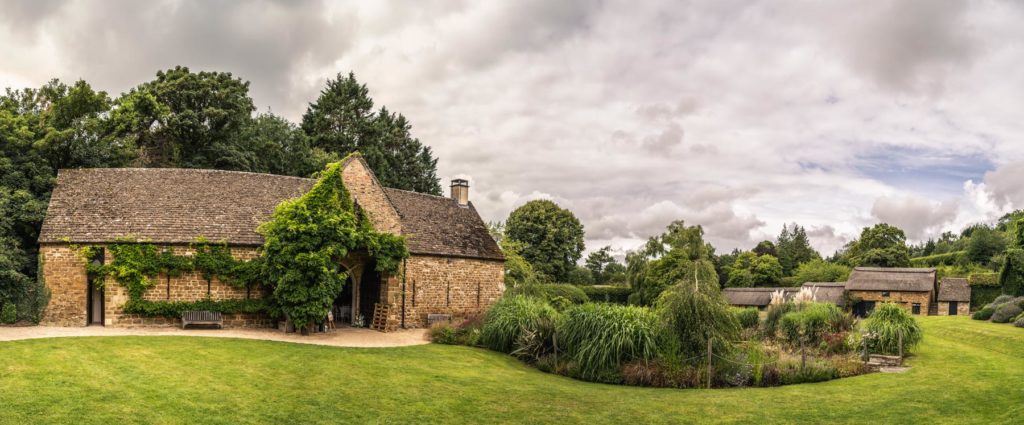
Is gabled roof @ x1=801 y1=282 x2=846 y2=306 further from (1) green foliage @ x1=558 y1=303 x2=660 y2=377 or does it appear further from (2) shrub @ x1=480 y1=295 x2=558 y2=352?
(1) green foliage @ x1=558 y1=303 x2=660 y2=377

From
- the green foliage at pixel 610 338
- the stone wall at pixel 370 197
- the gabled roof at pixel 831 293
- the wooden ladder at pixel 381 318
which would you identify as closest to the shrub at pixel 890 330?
the green foliage at pixel 610 338

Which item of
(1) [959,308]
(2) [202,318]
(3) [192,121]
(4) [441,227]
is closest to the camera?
(2) [202,318]

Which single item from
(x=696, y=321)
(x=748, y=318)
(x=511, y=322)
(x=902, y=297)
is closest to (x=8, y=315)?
(x=511, y=322)

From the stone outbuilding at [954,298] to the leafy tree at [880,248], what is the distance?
14218mm

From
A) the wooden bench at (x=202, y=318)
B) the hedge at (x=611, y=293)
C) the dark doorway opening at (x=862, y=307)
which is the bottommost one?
the hedge at (x=611, y=293)

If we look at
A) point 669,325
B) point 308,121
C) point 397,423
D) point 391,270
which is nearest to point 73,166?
point 391,270

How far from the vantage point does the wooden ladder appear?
24641 millimetres

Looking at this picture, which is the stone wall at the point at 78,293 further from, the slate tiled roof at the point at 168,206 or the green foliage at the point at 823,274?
the green foliage at the point at 823,274

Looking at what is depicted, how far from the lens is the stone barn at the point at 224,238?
21.8 metres

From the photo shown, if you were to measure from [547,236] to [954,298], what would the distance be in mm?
29333

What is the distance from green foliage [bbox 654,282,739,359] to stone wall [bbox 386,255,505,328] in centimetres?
1158

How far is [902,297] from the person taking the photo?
4319 centimetres

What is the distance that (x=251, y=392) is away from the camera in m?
13.4

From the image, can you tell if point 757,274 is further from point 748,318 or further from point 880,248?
point 748,318
